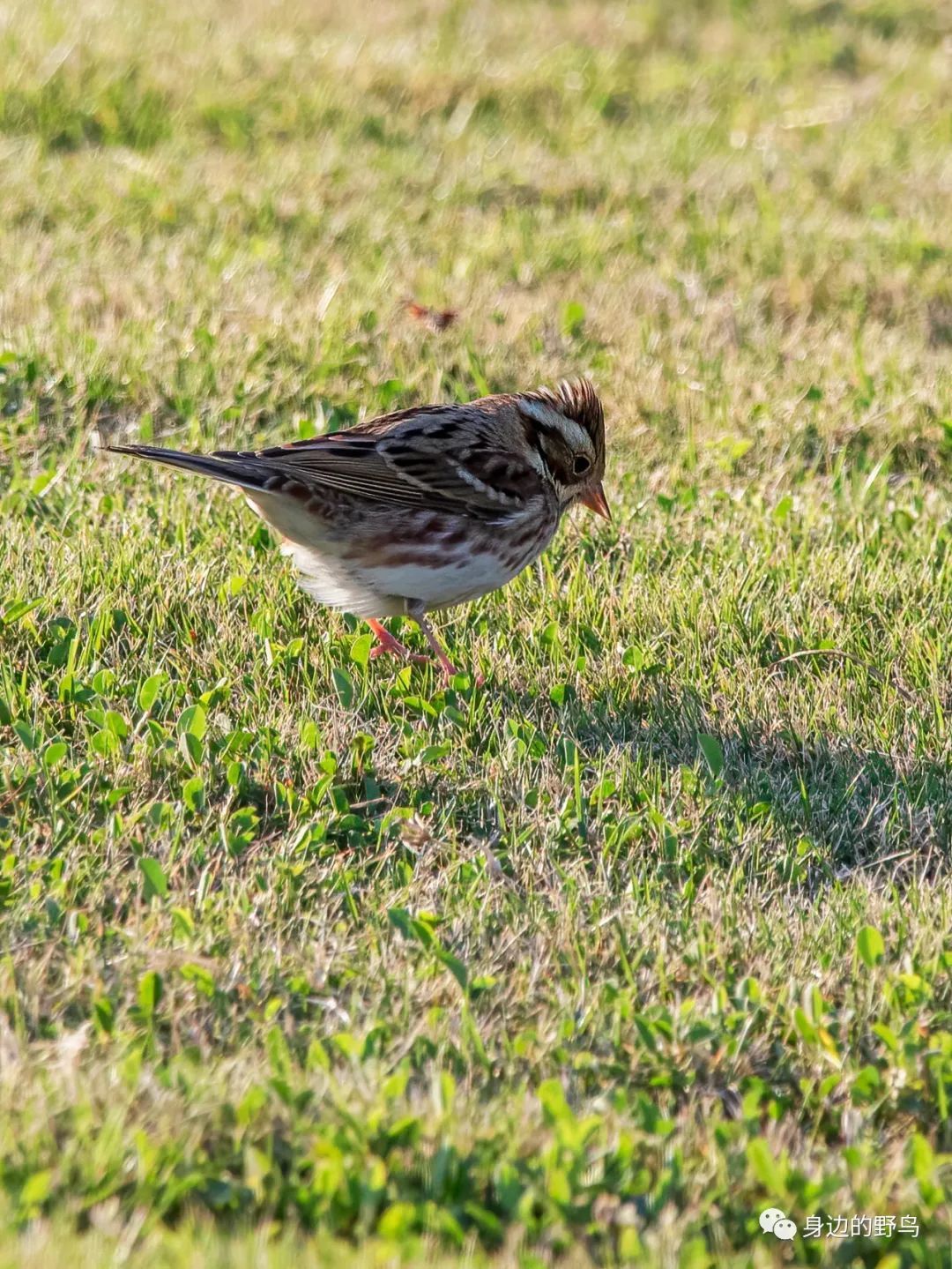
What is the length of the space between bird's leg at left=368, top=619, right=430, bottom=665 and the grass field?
10cm

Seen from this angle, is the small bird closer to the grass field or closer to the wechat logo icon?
the grass field

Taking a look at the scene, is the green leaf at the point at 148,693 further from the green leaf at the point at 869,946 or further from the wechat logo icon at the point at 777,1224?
the wechat logo icon at the point at 777,1224

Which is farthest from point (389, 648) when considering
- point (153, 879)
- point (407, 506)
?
point (153, 879)

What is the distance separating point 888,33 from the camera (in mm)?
13617

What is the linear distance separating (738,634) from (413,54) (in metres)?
7.58

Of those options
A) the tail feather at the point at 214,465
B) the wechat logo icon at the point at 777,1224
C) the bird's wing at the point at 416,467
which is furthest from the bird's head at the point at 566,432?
the wechat logo icon at the point at 777,1224

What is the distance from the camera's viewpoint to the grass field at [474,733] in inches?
136

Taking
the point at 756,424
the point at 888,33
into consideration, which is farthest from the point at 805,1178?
the point at 888,33

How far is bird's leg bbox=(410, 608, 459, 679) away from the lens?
5598 mm

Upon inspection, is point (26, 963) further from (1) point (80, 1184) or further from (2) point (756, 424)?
(2) point (756, 424)

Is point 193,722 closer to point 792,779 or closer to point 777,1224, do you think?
point 792,779

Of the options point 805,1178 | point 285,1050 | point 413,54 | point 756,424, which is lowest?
point 805,1178

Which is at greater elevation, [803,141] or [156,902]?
[803,141]

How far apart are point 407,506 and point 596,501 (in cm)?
92
